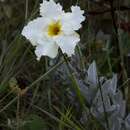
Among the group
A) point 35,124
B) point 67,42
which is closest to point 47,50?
point 67,42

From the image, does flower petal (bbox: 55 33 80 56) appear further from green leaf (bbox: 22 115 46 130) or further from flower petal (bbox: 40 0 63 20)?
green leaf (bbox: 22 115 46 130)

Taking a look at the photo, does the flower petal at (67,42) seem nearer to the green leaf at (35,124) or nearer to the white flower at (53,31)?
the white flower at (53,31)

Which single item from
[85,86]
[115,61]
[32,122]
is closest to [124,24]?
[115,61]

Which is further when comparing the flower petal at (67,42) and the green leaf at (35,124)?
the green leaf at (35,124)

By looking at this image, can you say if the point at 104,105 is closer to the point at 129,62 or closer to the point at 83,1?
the point at 129,62

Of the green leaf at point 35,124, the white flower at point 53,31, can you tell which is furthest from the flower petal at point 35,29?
the green leaf at point 35,124

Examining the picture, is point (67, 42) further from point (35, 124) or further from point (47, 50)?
point (35, 124)
